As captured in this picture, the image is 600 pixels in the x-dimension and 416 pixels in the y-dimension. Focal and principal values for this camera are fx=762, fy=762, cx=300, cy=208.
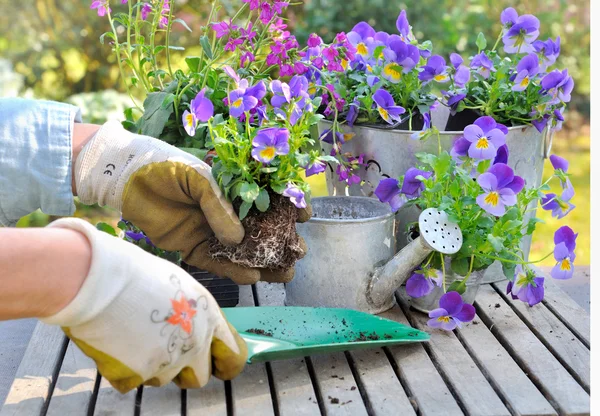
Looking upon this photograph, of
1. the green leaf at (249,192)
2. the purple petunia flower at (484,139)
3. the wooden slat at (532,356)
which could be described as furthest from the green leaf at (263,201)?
the wooden slat at (532,356)

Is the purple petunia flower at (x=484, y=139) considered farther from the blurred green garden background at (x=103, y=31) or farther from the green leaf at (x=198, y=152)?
the blurred green garden background at (x=103, y=31)

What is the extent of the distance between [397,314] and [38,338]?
2.10 ft

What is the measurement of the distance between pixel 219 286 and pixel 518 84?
67cm

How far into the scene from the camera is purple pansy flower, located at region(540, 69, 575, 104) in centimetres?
140

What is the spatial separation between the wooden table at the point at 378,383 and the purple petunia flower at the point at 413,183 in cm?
24

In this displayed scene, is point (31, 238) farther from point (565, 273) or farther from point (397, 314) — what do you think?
point (565, 273)

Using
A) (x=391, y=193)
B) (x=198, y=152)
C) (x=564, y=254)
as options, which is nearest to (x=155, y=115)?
(x=198, y=152)

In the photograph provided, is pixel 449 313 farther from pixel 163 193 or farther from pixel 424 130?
pixel 163 193

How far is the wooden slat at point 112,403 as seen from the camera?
A: 108 centimetres

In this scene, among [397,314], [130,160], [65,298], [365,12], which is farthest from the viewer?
[365,12]

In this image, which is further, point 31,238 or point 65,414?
point 65,414

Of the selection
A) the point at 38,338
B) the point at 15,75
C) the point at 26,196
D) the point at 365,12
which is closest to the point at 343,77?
the point at 26,196

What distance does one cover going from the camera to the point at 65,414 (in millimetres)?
1070

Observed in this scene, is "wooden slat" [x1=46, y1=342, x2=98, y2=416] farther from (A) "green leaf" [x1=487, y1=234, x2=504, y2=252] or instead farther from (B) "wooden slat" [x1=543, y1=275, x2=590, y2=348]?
(B) "wooden slat" [x1=543, y1=275, x2=590, y2=348]
